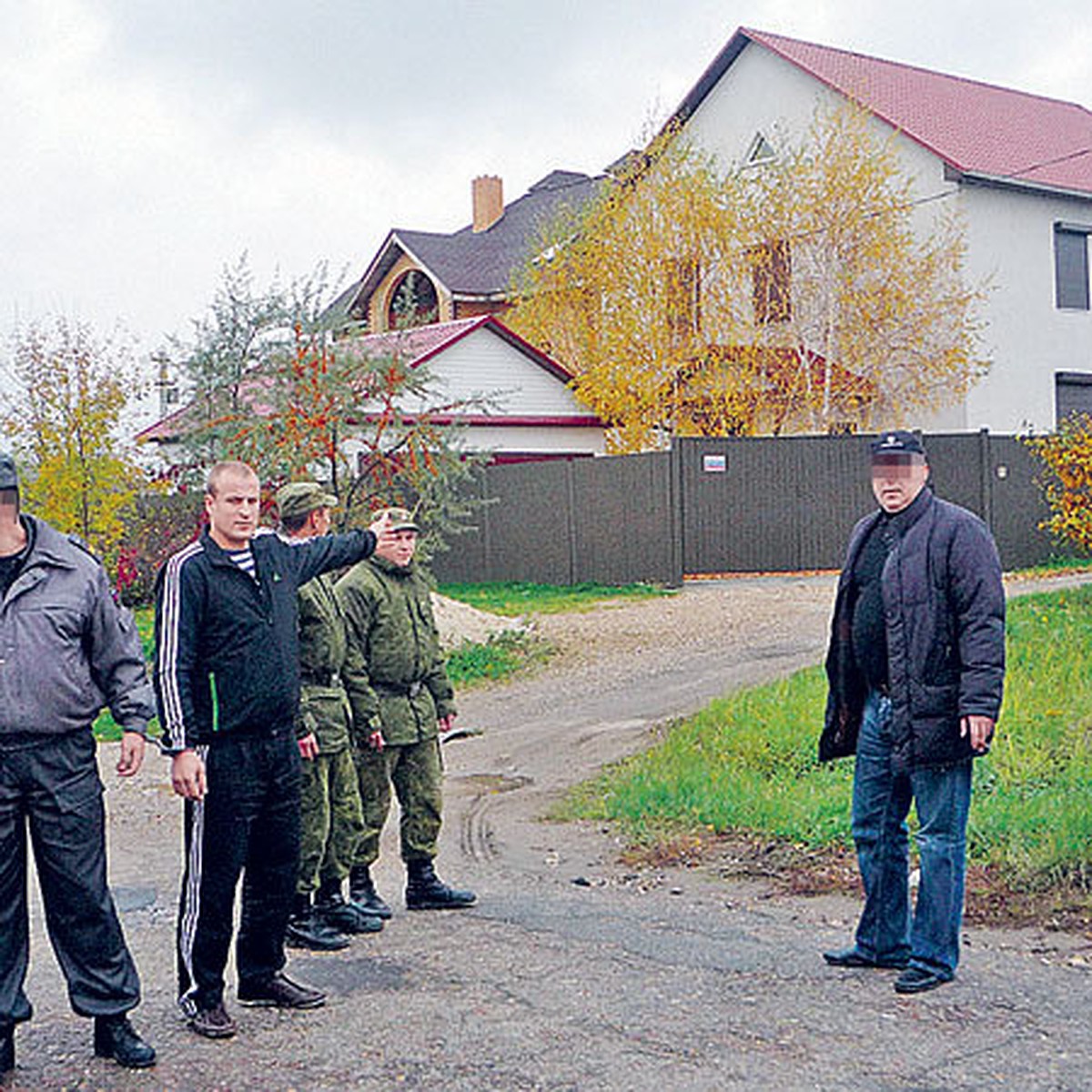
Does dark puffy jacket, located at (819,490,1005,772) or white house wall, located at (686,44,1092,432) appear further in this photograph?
white house wall, located at (686,44,1092,432)

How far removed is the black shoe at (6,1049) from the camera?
5293 mm

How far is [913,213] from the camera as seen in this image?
101ft

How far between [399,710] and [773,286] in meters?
23.5

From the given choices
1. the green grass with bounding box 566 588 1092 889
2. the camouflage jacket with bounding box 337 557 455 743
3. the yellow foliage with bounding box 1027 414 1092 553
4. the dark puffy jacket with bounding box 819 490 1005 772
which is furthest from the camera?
the yellow foliage with bounding box 1027 414 1092 553

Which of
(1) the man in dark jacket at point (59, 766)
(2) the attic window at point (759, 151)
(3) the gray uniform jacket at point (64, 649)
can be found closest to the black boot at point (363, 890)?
(1) the man in dark jacket at point (59, 766)

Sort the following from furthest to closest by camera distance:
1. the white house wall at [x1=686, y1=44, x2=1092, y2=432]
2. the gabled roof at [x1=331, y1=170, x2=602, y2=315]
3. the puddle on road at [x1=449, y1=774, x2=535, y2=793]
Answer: the gabled roof at [x1=331, y1=170, x2=602, y2=315] < the white house wall at [x1=686, y1=44, x2=1092, y2=432] < the puddle on road at [x1=449, y1=774, x2=535, y2=793]

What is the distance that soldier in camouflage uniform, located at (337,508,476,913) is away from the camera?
24.8ft

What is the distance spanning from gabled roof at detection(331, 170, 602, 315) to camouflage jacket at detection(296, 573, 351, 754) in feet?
103

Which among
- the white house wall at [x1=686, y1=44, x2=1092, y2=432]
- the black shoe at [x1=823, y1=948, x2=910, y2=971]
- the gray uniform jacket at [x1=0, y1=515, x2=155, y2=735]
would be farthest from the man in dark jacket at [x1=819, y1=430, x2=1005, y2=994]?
the white house wall at [x1=686, y1=44, x2=1092, y2=432]

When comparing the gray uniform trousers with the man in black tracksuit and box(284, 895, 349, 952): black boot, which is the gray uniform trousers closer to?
the man in black tracksuit

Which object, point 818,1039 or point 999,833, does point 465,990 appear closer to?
point 818,1039

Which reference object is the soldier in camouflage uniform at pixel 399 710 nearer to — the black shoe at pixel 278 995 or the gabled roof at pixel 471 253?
the black shoe at pixel 278 995

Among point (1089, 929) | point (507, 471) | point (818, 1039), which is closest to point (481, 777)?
point (1089, 929)

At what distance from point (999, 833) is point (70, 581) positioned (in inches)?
190
